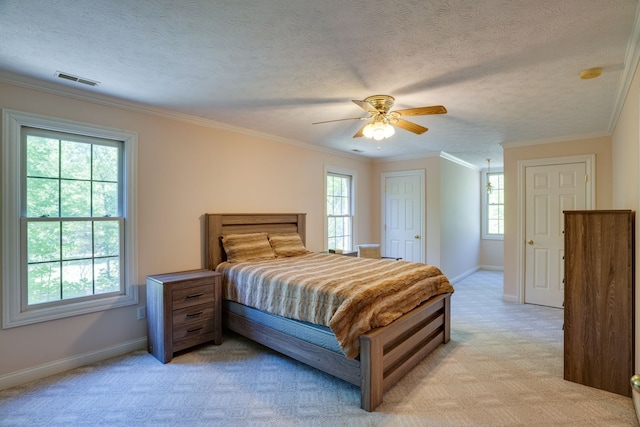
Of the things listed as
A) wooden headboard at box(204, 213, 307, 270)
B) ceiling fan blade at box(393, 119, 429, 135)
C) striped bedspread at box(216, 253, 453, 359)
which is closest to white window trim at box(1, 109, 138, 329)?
wooden headboard at box(204, 213, 307, 270)

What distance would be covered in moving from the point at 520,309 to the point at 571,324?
2134 millimetres

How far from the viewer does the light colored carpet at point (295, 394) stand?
210 centimetres

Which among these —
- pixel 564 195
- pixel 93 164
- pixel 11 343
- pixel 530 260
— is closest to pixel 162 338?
pixel 11 343

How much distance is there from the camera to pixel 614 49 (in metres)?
2.04

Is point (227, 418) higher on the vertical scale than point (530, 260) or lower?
lower

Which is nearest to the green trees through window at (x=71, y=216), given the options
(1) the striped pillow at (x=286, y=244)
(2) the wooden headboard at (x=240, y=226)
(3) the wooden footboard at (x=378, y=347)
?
(2) the wooden headboard at (x=240, y=226)

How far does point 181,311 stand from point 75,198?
53.9 inches

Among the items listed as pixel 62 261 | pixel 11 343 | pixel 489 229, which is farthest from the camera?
pixel 489 229

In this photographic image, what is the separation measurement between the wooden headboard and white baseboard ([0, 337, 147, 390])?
1053 millimetres

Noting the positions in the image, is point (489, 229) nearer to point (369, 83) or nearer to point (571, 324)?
point (571, 324)

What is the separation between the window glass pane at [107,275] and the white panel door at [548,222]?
208 inches

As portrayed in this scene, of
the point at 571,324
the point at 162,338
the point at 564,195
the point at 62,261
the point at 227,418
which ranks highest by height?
the point at 564,195

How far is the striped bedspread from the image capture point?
2.25 meters

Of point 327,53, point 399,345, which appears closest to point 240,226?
point 399,345
